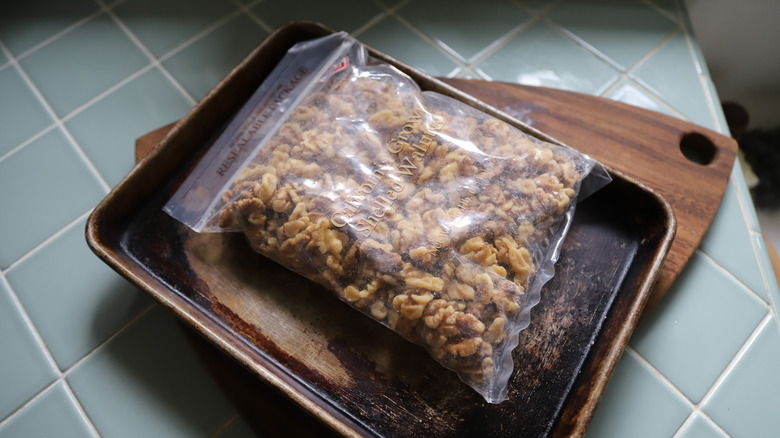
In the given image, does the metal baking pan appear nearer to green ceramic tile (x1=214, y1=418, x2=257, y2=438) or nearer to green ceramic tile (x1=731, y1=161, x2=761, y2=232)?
green ceramic tile (x1=214, y1=418, x2=257, y2=438)

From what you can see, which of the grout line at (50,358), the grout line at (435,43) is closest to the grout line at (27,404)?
the grout line at (50,358)

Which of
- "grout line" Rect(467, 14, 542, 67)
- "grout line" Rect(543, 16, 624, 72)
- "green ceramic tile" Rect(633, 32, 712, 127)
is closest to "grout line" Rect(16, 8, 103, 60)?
"grout line" Rect(467, 14, 542, 67)

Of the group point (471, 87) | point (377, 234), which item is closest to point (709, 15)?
point (471, 87)

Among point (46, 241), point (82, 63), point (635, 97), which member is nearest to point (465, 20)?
point (635, 97)

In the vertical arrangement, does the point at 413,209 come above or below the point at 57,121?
above

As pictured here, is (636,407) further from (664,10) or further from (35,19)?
(35,19)

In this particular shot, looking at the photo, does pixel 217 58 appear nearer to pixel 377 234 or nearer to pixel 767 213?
pixel 377 234
